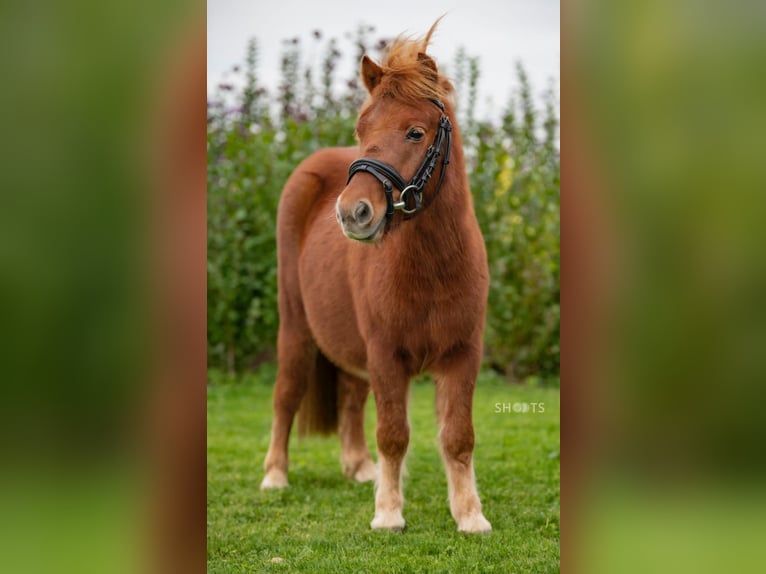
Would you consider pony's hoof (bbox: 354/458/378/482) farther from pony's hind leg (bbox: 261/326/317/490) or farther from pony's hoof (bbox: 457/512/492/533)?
pony's hoof (bbox: 457/512/492/533)

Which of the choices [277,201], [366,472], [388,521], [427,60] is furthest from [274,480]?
[277,201]

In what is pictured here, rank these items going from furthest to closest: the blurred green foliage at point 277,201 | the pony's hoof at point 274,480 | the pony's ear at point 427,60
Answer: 1. the blurred green foliage at point 277,201
2. the pony's hoof at point 274,480
3. the pony's ear at point 427,60

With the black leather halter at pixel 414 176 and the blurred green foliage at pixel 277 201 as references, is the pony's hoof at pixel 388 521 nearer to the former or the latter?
the black leather halter at pixel 414 176

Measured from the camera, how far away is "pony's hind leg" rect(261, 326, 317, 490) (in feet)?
16.5

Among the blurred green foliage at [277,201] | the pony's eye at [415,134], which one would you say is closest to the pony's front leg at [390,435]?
the pony's eye at [415,134]

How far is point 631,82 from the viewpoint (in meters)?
2.15

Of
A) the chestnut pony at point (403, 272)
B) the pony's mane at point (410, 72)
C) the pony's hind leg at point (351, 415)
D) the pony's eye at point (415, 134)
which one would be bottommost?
the pony's hind leg at point (351, 415)

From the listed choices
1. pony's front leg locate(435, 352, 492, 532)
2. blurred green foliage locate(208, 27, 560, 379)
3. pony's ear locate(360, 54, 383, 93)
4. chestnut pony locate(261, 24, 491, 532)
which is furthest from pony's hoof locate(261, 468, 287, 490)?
pony's ear locate(360, 54, 383, 93)

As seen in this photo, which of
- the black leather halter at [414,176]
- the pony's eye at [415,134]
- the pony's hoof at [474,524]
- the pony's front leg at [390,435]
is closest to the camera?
the black leather halter at [414,176]

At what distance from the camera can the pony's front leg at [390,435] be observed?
3750 millimetres

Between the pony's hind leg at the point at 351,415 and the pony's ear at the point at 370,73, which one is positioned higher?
the pony's ear at the point at 370,73

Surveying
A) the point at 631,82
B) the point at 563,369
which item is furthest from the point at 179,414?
the point at 631,82

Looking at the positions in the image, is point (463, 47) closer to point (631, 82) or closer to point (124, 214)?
point (631, 82)

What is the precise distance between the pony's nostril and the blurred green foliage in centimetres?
427
